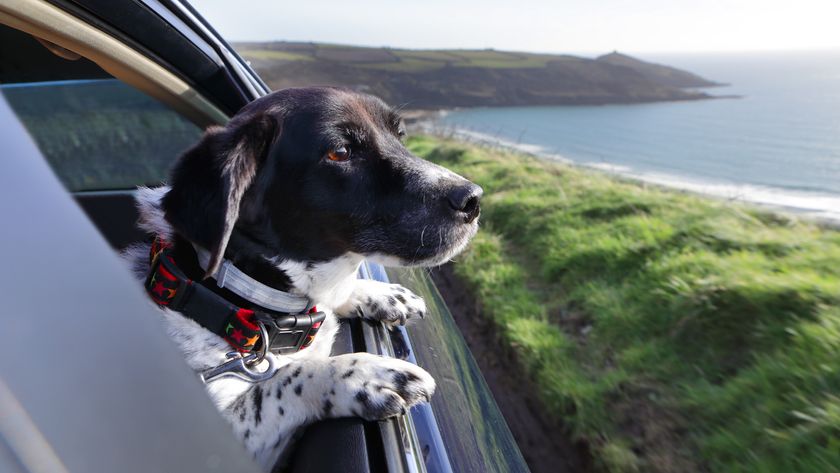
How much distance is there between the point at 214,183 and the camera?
192 centimetres

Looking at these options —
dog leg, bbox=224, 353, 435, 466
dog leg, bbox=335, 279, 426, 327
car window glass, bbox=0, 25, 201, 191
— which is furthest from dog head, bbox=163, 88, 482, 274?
car window glass, bbox=0, 25, 201, 191

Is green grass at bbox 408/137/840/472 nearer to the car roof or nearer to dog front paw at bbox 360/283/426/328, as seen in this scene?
dog front paw at bbox 360/283/426/328

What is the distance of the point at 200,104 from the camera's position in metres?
2.67

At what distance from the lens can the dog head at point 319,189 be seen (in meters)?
1.96

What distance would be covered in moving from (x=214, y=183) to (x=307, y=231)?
0.41 m

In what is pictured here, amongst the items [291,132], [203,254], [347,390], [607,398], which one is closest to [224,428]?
[347,390]

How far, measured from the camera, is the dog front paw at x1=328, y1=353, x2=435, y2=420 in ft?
5.22

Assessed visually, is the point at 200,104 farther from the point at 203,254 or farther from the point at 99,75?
the point at 203,254

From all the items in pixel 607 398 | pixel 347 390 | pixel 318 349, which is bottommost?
pixel 607 398

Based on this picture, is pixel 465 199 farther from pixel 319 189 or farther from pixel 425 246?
pixel 319 189

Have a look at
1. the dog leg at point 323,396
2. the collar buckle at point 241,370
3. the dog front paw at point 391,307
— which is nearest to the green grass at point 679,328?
the dog front paw at point 391,307

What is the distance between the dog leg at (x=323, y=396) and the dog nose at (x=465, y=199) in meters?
0.72

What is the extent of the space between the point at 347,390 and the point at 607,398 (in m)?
2.26

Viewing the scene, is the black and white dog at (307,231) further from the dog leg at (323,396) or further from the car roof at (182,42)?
the car roof at (182,42)
